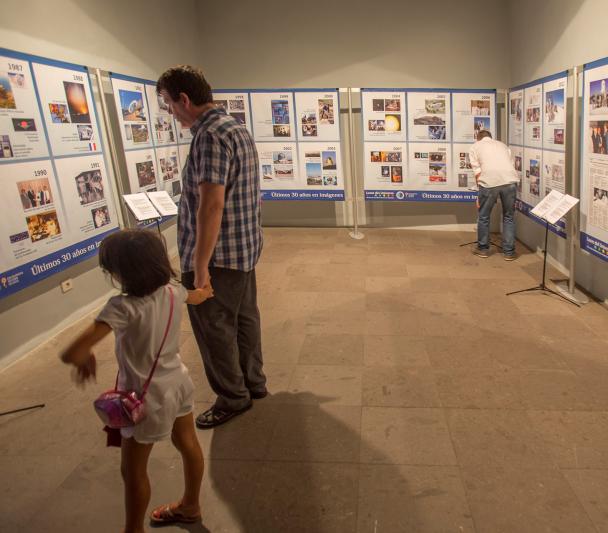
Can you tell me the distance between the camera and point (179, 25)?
20.5 feet

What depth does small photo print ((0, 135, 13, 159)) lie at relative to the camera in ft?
10.6

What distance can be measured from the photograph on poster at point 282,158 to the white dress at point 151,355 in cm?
514

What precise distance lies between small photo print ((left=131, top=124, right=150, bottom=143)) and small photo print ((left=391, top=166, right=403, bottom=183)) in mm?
3122

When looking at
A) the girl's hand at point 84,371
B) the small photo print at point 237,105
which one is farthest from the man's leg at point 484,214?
the girl's hand at point 84,371

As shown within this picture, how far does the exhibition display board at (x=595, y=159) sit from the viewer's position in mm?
3523

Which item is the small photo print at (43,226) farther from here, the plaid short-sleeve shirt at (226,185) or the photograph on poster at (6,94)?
the plaid short-sleeve shirt at (226,185)

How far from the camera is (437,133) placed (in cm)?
620

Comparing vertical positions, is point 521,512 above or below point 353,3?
below

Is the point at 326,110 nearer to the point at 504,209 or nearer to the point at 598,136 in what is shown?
the point at 504,209

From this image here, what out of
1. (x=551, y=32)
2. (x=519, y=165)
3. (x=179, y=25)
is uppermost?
(x=179, y=25)

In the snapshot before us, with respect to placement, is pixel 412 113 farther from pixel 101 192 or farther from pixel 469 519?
pixel 469 519

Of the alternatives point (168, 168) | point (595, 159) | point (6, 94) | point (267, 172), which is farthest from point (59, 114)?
point (595, 159)

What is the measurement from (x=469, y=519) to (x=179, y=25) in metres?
6.34

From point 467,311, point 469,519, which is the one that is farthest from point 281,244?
point 469,519
